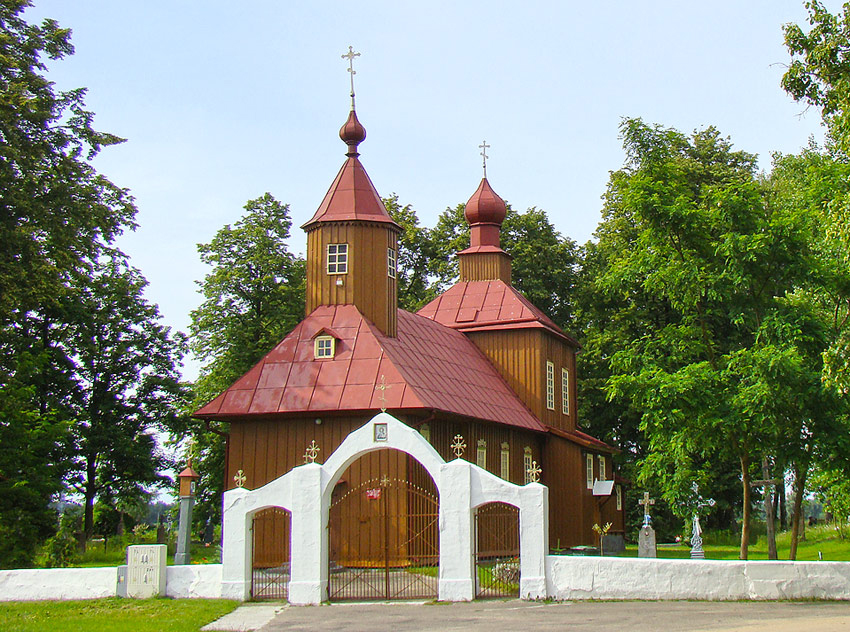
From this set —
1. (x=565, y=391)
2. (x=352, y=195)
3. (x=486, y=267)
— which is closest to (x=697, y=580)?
(x=352, y=195)

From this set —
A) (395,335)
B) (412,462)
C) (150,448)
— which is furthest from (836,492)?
(150,448)

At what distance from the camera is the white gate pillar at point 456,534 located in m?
16.0

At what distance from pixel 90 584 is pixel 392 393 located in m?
7.64

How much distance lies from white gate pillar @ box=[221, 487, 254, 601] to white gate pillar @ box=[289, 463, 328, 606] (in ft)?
2.50

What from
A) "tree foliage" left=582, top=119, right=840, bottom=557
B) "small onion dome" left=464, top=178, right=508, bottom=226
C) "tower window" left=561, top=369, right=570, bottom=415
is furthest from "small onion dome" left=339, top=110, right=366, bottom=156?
"tower window" left=561, top=369, right=570, bottom=415

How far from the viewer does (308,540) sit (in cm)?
1669

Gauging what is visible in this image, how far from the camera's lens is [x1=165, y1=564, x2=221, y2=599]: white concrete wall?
55.8 feet

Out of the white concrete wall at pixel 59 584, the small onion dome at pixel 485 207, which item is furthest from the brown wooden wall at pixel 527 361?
the white concrete wall at pixel 59 584

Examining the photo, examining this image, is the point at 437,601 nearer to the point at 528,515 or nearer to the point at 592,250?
the point at 528,515

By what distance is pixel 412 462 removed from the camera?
22562 mm

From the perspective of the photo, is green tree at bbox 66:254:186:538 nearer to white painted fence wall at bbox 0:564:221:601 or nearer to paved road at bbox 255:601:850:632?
white painted fence wall at bbox 0:564:221:601

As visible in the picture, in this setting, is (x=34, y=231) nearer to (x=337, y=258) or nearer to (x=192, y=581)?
(x=337, y=258)

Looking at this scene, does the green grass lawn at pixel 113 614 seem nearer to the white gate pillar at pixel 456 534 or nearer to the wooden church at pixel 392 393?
the wooden church at pixel 392 393

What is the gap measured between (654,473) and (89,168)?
17577 millimetres
